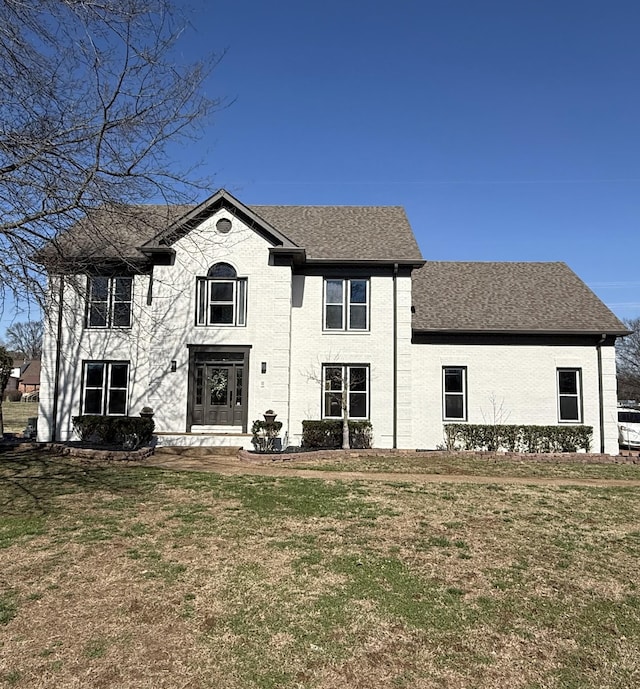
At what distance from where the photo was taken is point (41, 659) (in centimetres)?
403

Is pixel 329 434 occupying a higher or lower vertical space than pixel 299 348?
lower

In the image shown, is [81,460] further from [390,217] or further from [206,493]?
[390,217]

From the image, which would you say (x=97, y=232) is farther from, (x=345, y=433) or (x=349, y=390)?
(x=349, y=390)

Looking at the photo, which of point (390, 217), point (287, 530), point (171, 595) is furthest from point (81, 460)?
point (390, 217)

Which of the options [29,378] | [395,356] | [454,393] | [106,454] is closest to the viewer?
[106,454]

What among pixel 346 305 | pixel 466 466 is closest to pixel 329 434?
pixel 346 305

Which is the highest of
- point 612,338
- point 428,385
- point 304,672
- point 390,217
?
point 390,217

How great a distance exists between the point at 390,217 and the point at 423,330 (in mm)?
5681

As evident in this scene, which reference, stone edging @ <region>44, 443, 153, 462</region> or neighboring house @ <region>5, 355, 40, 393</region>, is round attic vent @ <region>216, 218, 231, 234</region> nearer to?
stone edging @ <region>44, 443, 153, 462</region>

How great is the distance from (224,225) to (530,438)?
41.8 feet

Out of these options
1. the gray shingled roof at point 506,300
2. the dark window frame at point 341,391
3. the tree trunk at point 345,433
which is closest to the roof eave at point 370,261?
the gray shingled roof at point 506,300

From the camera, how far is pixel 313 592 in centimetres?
534

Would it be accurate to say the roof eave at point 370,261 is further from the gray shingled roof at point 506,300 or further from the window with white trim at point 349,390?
the window with white trim at point 349,390

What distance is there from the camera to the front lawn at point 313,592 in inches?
157
